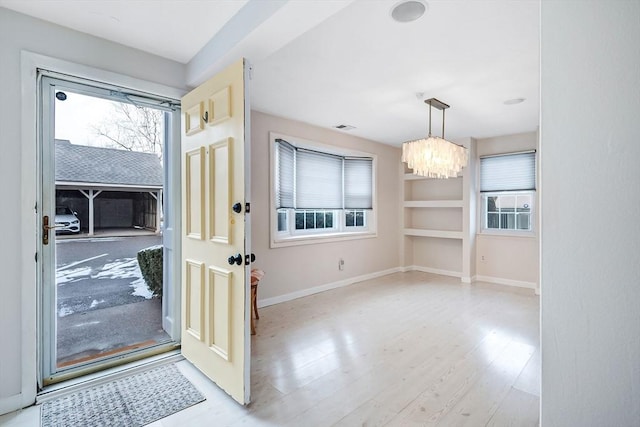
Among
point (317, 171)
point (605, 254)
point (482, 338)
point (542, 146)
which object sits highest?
point (317, 171)

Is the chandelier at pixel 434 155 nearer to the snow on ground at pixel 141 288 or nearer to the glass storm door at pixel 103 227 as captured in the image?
the glass storm door at pixel 103 227

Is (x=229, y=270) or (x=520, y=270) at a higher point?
(x=229, y=270)

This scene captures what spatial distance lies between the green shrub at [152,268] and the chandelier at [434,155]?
3081mm

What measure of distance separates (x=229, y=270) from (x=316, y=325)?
1.62 m

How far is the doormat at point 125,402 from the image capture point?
1.80m

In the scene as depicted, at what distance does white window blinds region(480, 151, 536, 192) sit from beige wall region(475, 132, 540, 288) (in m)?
0.12

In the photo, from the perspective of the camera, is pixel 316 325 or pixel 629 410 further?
pixel 316 325

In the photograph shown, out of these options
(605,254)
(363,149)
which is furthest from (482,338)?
(363,149)

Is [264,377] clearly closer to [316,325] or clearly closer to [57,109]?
[316,325]

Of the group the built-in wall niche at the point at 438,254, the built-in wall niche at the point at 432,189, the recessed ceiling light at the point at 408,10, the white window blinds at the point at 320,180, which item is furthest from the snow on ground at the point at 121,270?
the built-in wall niche at the point at 438,254

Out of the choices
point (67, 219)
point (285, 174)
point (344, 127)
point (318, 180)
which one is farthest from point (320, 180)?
point (67, 219)

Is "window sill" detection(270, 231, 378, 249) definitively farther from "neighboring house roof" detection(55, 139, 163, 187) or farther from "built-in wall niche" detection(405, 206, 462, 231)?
"neighboring house roof" detection(55, 139, 163, 187)

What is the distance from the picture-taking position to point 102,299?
3219 millimetres

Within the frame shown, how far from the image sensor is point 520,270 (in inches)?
193
